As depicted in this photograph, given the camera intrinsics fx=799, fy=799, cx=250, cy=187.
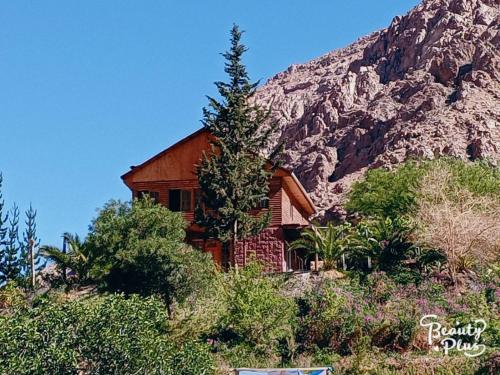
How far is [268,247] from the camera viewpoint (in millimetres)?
38562

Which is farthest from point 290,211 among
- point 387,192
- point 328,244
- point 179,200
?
point 387,192

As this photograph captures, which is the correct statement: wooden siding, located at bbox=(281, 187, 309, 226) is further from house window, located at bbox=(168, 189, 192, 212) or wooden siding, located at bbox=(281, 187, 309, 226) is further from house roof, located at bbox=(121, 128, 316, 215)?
A: house window, located at bbox=(168, 189, 192, 212)

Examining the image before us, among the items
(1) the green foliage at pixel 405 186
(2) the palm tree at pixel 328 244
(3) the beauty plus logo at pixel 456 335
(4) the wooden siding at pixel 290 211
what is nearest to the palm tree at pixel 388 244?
(2) the palm tree at pixel 328 244

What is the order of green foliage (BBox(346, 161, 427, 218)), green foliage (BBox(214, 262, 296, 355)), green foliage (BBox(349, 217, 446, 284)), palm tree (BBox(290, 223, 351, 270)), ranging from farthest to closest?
1. green foliage (BBox(346, 161, 427, 218))
2. palm tree (BBox(290, 223, 351, 270))
3. green foliage (BBox(349, 217, 446, 284))
4. green foliage (BBox(214, 262, 296, 355))

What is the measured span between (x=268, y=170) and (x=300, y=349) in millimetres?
13043

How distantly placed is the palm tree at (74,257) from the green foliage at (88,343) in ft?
39.0

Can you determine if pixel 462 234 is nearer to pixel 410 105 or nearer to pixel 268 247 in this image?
pixel 268 247

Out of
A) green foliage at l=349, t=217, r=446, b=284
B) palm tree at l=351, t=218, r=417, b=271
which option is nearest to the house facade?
green foliage at l=349, t=217, r=446, b=284

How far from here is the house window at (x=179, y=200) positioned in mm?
39562

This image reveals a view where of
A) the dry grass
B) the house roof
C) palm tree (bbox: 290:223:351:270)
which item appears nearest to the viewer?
the dry grass

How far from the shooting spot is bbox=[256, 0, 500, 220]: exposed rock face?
78.2 metres

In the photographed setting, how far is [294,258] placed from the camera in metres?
40.3

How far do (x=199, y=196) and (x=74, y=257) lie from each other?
833cm

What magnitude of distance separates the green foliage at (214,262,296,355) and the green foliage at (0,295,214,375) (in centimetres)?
497
